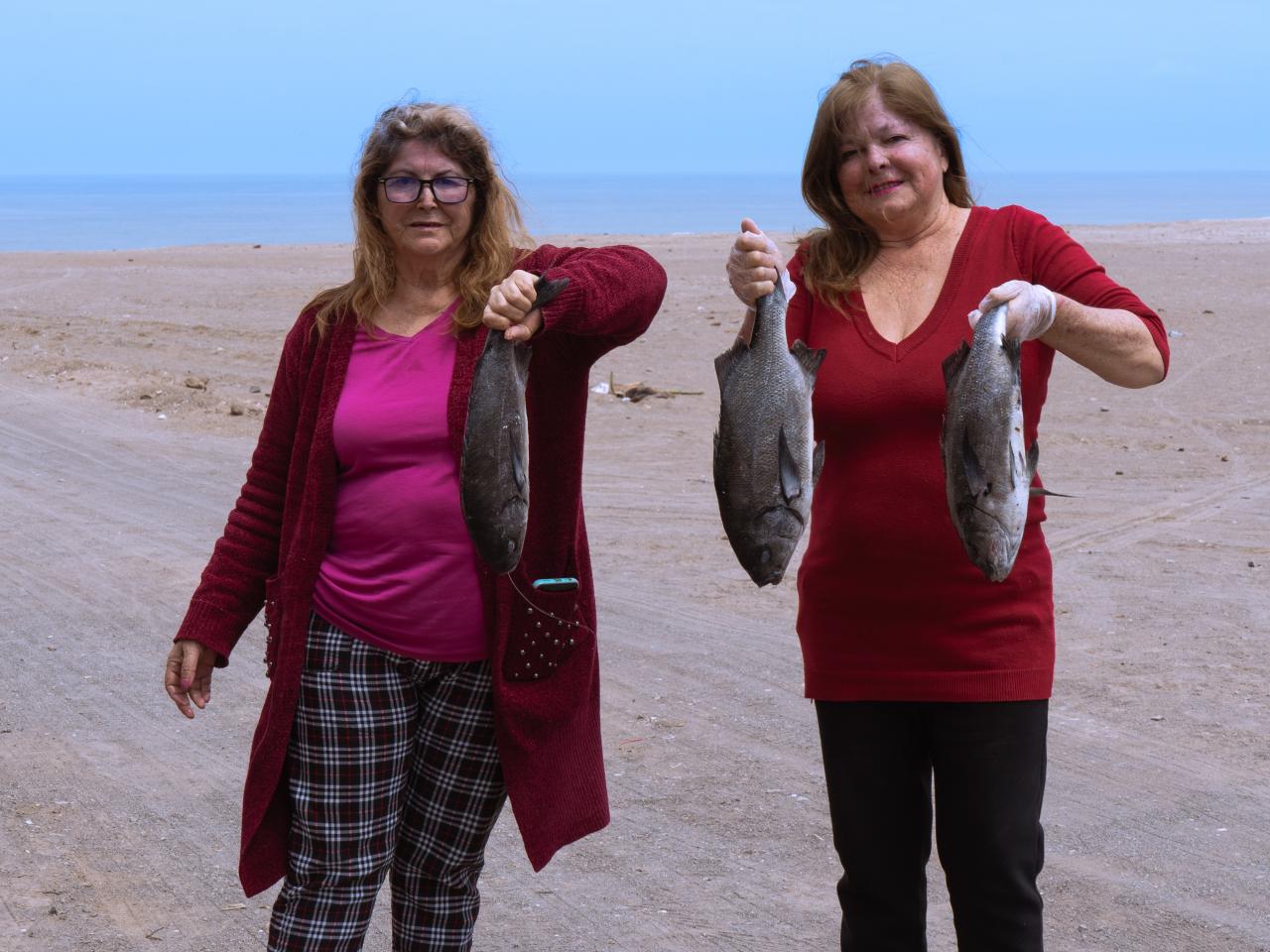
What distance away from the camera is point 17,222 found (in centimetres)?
7475

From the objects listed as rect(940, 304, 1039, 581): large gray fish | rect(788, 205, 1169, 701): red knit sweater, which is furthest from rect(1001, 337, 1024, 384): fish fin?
rect(788, 205, 1169, 701): red knit sweater

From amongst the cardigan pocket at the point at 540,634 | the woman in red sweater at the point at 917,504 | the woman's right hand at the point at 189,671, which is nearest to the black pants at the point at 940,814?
the woman in red sweater at the point at 917,504

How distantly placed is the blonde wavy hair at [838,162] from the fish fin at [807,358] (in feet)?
0.85

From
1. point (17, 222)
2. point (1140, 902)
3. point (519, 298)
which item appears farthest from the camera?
point (17, 222)

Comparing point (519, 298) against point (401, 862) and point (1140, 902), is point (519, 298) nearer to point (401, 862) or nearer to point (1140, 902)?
point (401, 862)

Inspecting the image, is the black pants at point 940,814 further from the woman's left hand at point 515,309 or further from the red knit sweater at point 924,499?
the woman's left hand at point 515,309

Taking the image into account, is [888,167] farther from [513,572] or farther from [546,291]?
[513,572]

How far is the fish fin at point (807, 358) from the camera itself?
10.5 ft

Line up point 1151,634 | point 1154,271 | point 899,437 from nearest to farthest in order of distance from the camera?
point 899,437 < point 1151,634 < point 1154,271

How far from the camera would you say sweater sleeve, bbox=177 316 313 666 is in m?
3.77

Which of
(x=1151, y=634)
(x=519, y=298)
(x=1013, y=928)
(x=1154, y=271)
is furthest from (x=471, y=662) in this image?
(x=1154, y=271)

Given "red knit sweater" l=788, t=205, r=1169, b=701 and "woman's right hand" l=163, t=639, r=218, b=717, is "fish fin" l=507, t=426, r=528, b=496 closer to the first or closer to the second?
"red knit sweater" l=788, t=205, r=1169, b=701

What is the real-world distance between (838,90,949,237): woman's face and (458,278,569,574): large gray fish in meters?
0.94

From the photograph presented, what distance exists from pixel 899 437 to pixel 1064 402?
456 inches
